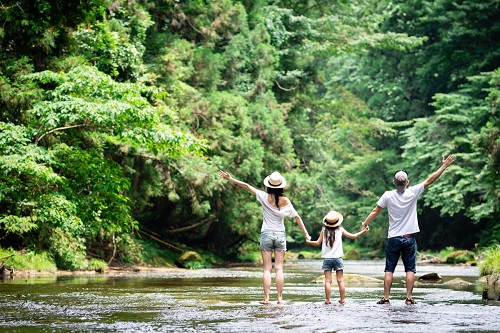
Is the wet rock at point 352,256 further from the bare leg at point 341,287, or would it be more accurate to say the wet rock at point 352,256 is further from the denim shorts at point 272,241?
the denim shorts at point 272,241

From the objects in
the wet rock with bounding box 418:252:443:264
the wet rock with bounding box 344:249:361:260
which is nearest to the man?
the wet rock with bounding box 418:252:443:264

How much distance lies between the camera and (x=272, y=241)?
12930 mm

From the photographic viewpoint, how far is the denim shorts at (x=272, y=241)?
12.9 m

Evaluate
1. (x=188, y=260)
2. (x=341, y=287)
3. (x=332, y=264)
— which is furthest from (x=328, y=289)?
(x=188, y=260)

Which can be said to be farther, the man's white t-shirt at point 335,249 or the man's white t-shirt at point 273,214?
the man's white t-shirt at point 335,249

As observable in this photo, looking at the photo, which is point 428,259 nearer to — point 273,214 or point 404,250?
point 404,250

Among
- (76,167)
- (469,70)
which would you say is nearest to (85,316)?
(76,167)

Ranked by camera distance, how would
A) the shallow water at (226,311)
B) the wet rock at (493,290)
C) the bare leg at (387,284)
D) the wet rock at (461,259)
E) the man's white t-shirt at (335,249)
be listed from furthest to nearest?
the wet rock at (461,259), the wet rock at (493,290), the man's white t-shirt at (335,249), the bare leg at (387,284), the shallow water at (226,311)

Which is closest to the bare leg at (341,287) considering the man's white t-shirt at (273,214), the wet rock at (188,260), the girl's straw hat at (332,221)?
the girl's straw hat at (332,221)

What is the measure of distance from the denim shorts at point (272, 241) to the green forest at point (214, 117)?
7.60 metres

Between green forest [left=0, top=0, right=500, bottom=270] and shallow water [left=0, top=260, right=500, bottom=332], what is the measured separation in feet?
16.6

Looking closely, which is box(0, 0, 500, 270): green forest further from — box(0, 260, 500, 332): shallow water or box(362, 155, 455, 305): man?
box(362, 155, 455, 305): man

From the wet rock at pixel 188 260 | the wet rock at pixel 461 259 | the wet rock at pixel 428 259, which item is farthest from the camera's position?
the wet rock at pixel 428 259

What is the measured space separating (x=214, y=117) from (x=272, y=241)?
69.0 feet
